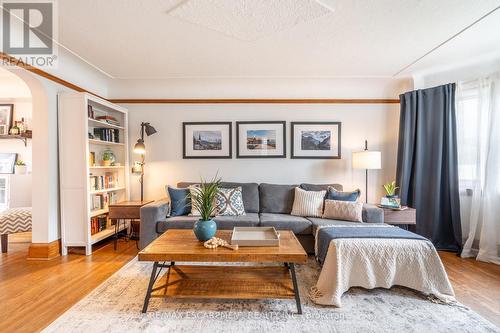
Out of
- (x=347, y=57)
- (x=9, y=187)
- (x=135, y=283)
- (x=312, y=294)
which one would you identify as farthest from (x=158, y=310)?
(x=9, y=187)

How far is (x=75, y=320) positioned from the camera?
68.1 inches

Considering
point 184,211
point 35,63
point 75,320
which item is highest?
point 35,63

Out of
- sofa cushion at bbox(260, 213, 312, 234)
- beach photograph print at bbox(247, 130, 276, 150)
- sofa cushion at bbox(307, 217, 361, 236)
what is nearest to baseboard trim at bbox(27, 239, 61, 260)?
sofa cushion at bbox(260, 213, 312, 234)

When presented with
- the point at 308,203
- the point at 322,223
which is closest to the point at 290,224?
the point at 322,223

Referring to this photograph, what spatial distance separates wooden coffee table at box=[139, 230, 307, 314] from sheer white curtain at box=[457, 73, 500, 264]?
253cm

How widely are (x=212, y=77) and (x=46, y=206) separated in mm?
2690

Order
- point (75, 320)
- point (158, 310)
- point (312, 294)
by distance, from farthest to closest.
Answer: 1. point (312, 294)
2. point (158, 310)
3. point (75, 320)

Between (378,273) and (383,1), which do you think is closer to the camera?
(383,1)

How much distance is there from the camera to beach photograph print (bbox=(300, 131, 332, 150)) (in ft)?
12.6

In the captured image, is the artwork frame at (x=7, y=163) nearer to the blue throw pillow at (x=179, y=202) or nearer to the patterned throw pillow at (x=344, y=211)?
Answer: the blue throw pillow at (x=179, y=202)

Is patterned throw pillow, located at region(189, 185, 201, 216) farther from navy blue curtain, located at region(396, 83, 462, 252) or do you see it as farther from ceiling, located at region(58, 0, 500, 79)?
navy blue curtain, located at region(396, 83, 462, 252)

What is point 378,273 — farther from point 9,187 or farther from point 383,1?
point 9,187

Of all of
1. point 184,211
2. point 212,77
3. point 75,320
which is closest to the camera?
point 75,320

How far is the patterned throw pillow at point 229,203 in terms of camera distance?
3113 millimetres
